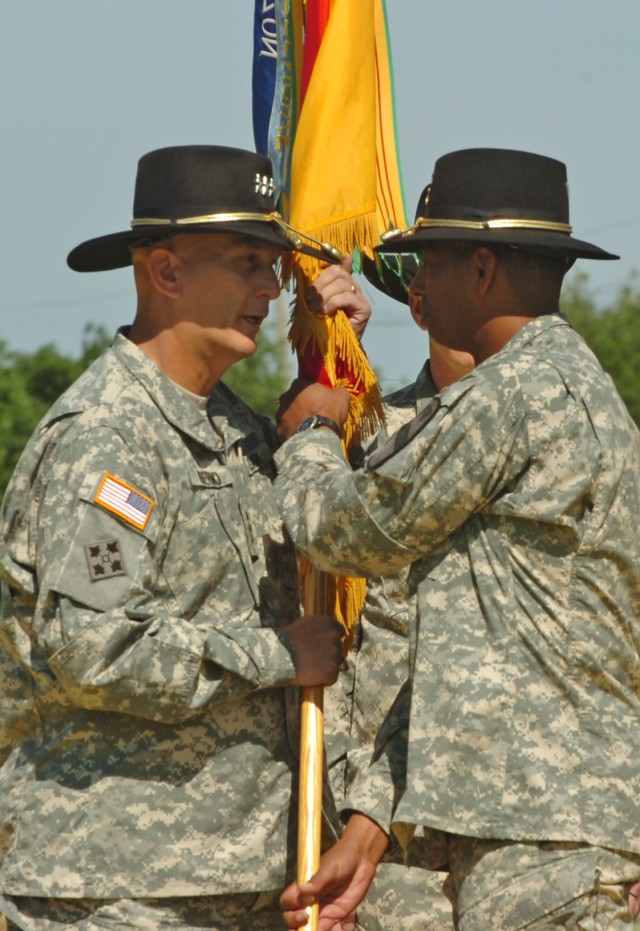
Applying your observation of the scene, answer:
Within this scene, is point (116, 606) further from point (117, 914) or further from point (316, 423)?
point (316, 423)

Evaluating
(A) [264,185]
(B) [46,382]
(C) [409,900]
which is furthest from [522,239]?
(B) [46,382]

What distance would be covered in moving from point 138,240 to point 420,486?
1.25 meters

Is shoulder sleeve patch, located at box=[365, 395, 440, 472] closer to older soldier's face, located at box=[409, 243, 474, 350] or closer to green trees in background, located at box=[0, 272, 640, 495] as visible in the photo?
older soldier's face, located at box=[409, 243, 474, 350]

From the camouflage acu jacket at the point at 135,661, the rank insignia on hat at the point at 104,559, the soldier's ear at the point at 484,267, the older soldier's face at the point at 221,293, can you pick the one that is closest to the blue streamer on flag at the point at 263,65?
the older soldier's face at the point at 221,293

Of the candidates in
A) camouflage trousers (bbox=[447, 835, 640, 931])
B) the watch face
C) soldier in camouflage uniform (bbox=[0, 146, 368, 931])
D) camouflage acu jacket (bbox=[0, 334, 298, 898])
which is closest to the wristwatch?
the watch face

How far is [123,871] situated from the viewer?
458 cm

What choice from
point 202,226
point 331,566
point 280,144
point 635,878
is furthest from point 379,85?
point 635,878

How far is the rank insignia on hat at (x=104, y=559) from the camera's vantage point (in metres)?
4.44

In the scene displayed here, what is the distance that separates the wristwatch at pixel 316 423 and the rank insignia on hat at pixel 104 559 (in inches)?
34.4

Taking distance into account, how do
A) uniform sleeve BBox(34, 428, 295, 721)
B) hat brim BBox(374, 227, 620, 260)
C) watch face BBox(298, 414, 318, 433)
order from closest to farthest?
1. uniform sleeve BBox(34, 428, 295, 721)
2. hat brim BBox(374, 227, 620, 260)
3. watch face BBox(298, 414, 318, 433)

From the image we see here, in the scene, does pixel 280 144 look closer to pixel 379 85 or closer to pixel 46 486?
pixel 379 85

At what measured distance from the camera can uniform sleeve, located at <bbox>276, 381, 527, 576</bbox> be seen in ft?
14.3

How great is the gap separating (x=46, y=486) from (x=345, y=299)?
1338 mm

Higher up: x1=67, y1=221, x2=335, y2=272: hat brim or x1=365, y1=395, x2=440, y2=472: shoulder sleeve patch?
x1=67, y1=221, x2=335, y2=272: hat brim
